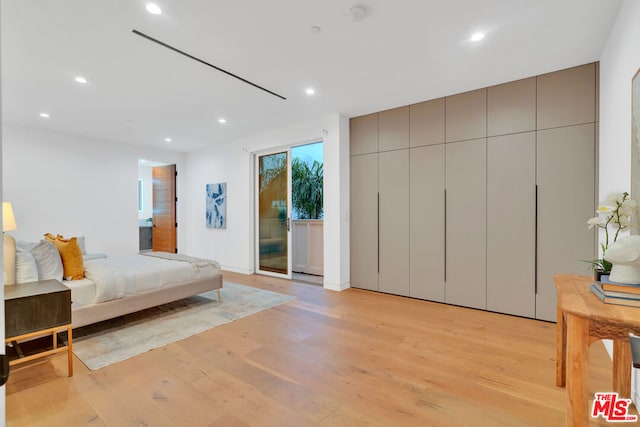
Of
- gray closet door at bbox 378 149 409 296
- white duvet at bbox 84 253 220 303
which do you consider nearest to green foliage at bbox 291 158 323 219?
gray closet door at bbox 378 149 409 296

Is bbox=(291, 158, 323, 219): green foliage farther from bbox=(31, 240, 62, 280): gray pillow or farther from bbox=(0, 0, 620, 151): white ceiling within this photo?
bbox=(31, 240, 62, 280): gray pillow

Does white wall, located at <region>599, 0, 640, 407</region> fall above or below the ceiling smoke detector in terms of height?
below

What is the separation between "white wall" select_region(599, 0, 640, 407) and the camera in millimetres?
2070

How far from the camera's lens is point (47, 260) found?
9.33ft

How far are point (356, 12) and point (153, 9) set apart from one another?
4.92 feet

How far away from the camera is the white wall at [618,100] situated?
2070 millimetres

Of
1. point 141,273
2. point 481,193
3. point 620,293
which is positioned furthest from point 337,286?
point 620,293

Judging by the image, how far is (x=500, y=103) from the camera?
3656 millimetres

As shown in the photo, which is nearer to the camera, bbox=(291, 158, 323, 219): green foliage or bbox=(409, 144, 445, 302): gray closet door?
bbox=(409, 144, 445, 302): gray closet door

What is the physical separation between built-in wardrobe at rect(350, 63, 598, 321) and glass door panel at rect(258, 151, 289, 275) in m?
1.36

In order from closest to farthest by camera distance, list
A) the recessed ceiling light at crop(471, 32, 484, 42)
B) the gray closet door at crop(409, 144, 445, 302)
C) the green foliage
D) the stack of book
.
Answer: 1. the stack of book
2. the recessed ceiling light at crop(471, 32, 484, 42)
3. the gray closet door at crop(409, 144, 445, 302)
4. the green foliage

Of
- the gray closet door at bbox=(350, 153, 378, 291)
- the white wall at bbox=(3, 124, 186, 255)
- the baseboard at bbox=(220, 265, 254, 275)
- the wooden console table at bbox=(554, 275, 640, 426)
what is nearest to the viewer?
the wooden console table at bbox=(554, 275, 640, 426)

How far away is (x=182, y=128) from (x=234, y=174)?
1.27m

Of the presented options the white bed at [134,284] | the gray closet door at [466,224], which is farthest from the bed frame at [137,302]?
the gray closet door at [466,224]
